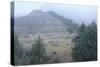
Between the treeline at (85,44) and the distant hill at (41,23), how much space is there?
8.7 inches

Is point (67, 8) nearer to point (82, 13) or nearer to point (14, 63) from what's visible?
point (82, 13)

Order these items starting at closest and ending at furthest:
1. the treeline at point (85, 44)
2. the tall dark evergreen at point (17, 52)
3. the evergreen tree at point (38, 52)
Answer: the tall dark evergreen at point (17, 52)
the evergreen tree at point (38, 52)
the treeline at point (85, 44)

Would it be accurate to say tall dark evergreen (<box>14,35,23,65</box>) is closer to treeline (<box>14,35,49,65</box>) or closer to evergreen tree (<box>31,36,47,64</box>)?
treeline (<box>14,35,49,65</box>)

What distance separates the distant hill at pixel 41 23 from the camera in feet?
8.26

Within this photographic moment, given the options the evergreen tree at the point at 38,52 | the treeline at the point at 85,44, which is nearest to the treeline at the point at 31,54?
the evergreen tree at the point at 38,52

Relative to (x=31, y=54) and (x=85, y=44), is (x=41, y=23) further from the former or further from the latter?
(x=85, y=44)

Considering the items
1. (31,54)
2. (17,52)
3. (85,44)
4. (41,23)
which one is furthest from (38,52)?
(85,44)

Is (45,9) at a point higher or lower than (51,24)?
higher

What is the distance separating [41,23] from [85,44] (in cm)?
78

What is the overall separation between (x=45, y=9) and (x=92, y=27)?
2.68ft

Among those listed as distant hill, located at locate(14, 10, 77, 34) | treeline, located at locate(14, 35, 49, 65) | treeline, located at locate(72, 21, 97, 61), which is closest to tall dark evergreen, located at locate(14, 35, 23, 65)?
treeline, located at locate(14, 35, 49, 65)

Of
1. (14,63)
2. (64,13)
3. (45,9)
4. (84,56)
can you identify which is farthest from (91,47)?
(14,63)

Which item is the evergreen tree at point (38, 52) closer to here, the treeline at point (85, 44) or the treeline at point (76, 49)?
the treeline at point (76, 49)

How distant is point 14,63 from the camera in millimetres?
2439
